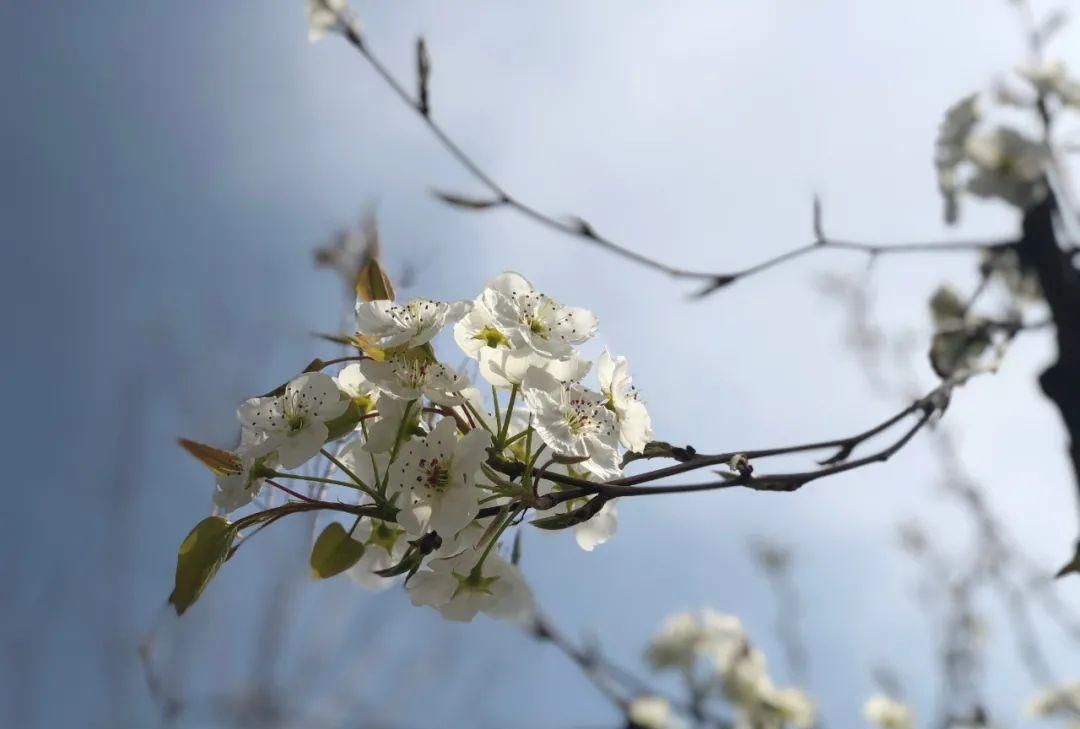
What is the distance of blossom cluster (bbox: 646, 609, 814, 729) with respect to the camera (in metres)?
1.79

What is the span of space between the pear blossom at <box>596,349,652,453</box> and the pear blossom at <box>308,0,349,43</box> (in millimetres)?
859

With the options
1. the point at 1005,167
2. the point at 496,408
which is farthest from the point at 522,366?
the point at 1005,167

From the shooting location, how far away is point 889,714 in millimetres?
2033

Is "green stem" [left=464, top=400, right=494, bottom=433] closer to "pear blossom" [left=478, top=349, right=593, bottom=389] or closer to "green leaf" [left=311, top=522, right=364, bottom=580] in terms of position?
"pear blossom" [left=478, top=349, right=593, bottom=389]

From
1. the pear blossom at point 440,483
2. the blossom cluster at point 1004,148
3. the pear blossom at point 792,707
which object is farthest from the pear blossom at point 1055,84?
the pear blossom at point 792,707

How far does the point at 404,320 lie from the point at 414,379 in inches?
2.6

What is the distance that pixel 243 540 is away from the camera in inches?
25.0

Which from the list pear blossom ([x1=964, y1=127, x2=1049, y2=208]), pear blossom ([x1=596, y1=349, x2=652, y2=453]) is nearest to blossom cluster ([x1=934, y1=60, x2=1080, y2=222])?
pear blossom ([x1=964, y1=127, x2=1049, y2=208])

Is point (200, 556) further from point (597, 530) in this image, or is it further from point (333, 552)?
point (597, 530)

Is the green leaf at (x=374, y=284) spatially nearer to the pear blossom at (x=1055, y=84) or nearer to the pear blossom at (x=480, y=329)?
the pear blossom at (x=480, y=329)

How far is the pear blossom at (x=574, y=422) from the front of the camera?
23.2 inches

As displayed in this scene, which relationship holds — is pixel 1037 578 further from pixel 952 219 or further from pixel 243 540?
pixel 243 540

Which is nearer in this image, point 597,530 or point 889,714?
point 597,530

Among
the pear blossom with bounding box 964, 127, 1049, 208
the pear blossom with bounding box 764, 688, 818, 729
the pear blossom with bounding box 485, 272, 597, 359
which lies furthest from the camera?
the pear blossom with bounding box 764, 688, 818, 729
